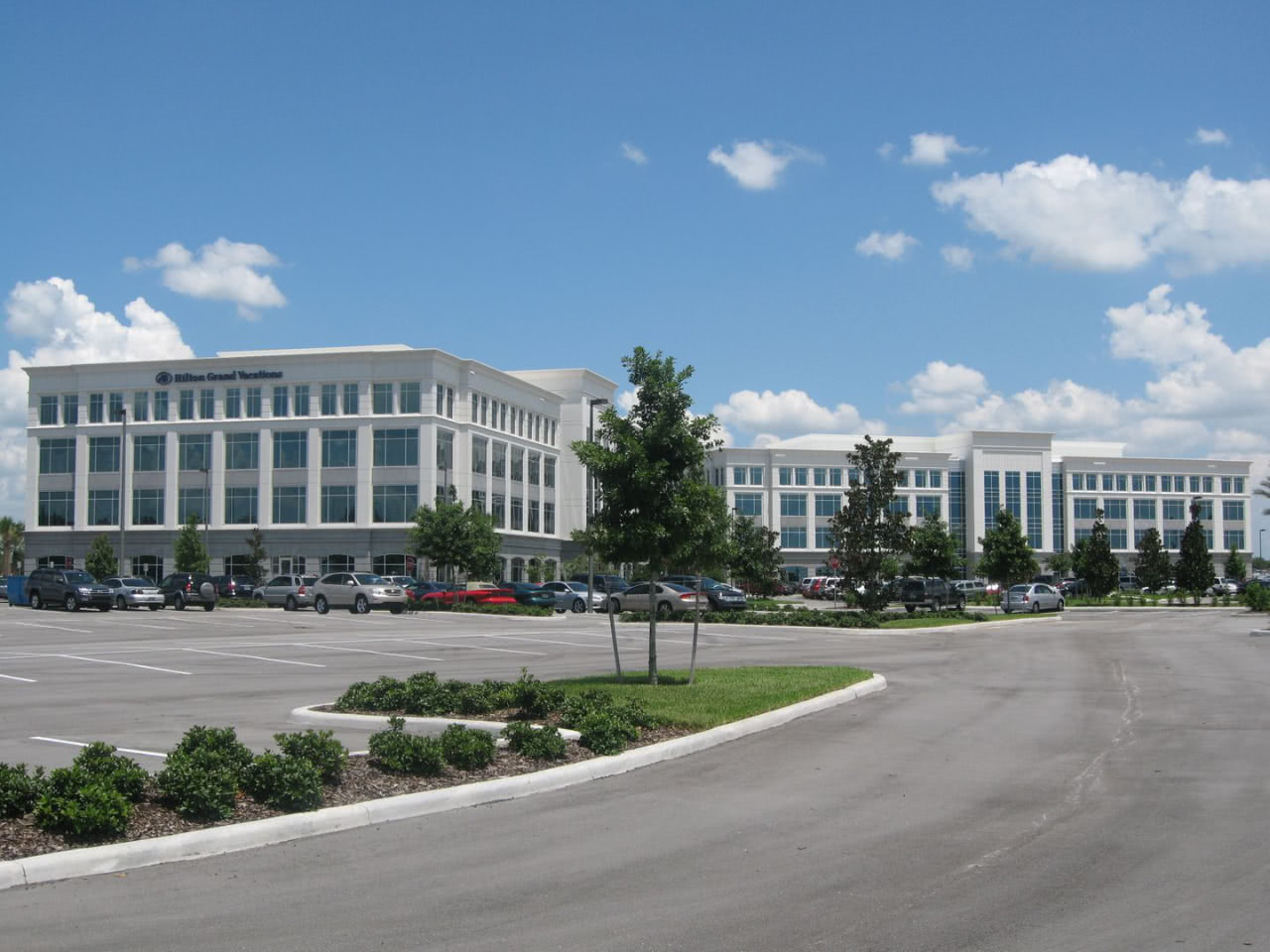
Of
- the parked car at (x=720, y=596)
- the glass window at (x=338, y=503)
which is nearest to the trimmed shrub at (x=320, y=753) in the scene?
the parked car at (x=720, y=596)

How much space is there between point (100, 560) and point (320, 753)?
73363 mm

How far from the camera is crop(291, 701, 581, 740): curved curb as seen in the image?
1312 cm

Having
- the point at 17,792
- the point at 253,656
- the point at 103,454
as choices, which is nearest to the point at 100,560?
the point at 103,454

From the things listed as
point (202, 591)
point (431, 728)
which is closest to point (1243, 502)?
point (202, 591)

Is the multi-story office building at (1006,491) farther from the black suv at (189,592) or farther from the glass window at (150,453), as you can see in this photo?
the black suv at (189,592)

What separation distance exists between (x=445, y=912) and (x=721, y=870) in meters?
1.87

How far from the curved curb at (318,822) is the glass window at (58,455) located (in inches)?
3164

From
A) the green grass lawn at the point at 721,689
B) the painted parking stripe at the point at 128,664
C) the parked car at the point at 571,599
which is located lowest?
the parked car at the point at 571,599

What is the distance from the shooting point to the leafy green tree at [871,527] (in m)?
43.2

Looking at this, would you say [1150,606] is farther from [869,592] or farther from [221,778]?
[221,778]

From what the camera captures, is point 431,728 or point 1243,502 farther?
point 1243,502

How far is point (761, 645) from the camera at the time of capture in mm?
31047

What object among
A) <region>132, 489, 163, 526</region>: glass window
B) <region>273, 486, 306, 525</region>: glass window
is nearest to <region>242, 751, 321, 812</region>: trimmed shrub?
<region>273, 486, 306, 525</region>: glass window

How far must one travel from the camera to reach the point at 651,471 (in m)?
16.1
